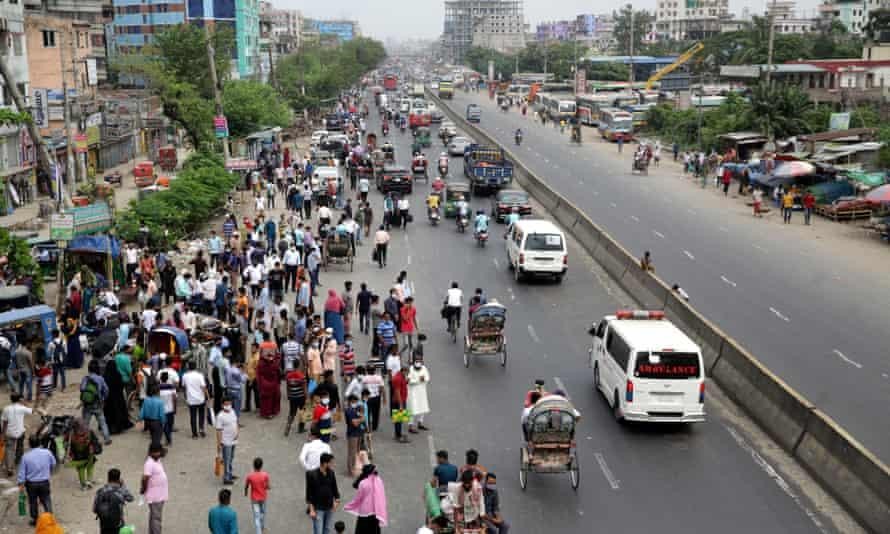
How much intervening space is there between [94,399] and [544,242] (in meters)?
16.3

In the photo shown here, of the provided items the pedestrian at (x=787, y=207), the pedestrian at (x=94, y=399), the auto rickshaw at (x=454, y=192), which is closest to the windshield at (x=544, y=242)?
the auto rickshaw at (x=454, y=192)

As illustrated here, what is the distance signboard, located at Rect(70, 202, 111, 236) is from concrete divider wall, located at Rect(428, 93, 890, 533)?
1478 centimetres

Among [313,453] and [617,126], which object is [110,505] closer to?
[313,453]

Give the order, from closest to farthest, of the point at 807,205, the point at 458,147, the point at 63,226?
1. the point at 63,226
2. the point at 807,205
3. the point at 458,147

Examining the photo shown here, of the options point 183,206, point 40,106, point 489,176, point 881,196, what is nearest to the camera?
point 183,206

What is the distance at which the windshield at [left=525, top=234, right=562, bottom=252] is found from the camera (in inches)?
1167

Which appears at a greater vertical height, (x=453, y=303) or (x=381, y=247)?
(x=453, y=303)

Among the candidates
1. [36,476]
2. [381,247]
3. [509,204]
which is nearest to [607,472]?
[36,476]

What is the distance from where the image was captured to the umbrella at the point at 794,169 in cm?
4519

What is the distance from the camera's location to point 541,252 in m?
29.6

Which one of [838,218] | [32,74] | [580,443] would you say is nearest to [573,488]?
[580,443]

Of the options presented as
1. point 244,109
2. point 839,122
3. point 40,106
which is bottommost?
point 839,122

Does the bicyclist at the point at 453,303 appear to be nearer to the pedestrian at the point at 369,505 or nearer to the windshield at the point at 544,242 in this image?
A: the windshield at the point at 544,242

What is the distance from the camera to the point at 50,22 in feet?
197
